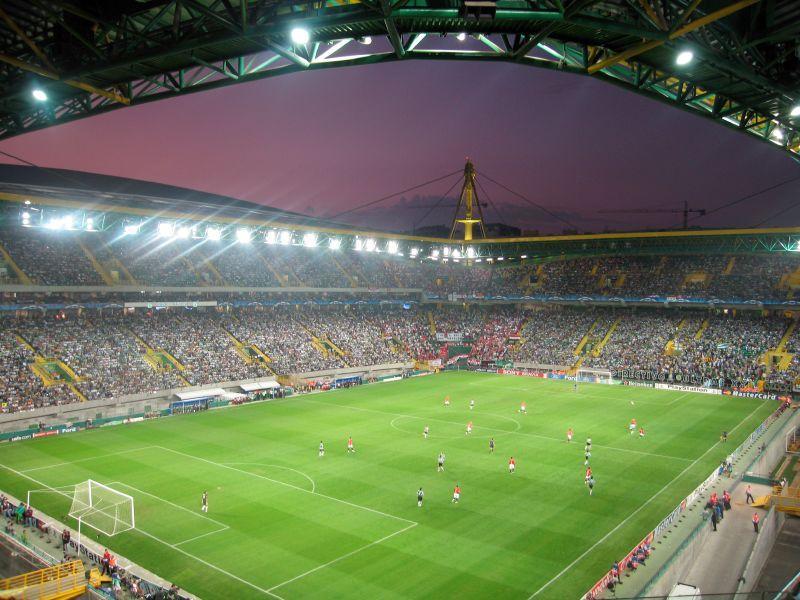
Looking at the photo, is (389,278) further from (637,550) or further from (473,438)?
(637,550)

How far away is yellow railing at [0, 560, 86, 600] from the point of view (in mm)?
18686

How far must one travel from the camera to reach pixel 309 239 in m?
62.1

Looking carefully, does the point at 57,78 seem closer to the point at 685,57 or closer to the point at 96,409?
the point at 685,57

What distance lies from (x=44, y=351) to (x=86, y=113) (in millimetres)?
44392

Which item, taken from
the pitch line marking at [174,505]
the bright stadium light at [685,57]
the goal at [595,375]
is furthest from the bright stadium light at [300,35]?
the goal at [595,375]

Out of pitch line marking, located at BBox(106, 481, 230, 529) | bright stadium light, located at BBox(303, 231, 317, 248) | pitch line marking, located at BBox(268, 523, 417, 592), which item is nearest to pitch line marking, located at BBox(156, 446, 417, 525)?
pitch line marking, located at BBox(268, 523, 417, 592)

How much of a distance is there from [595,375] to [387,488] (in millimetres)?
41417

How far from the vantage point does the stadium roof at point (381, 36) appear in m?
7.28

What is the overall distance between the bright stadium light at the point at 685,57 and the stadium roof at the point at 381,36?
0.25 feet

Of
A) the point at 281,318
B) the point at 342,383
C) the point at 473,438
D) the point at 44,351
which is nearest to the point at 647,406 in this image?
the point at 473,438

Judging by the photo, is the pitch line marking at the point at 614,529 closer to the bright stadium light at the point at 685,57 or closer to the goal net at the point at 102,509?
the goal net at the point at 102,509

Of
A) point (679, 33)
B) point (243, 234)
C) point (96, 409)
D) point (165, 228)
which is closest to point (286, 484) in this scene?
point (96, 409)

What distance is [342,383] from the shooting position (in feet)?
206

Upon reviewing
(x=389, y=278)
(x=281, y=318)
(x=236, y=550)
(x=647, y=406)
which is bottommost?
(x=236, y=550)
